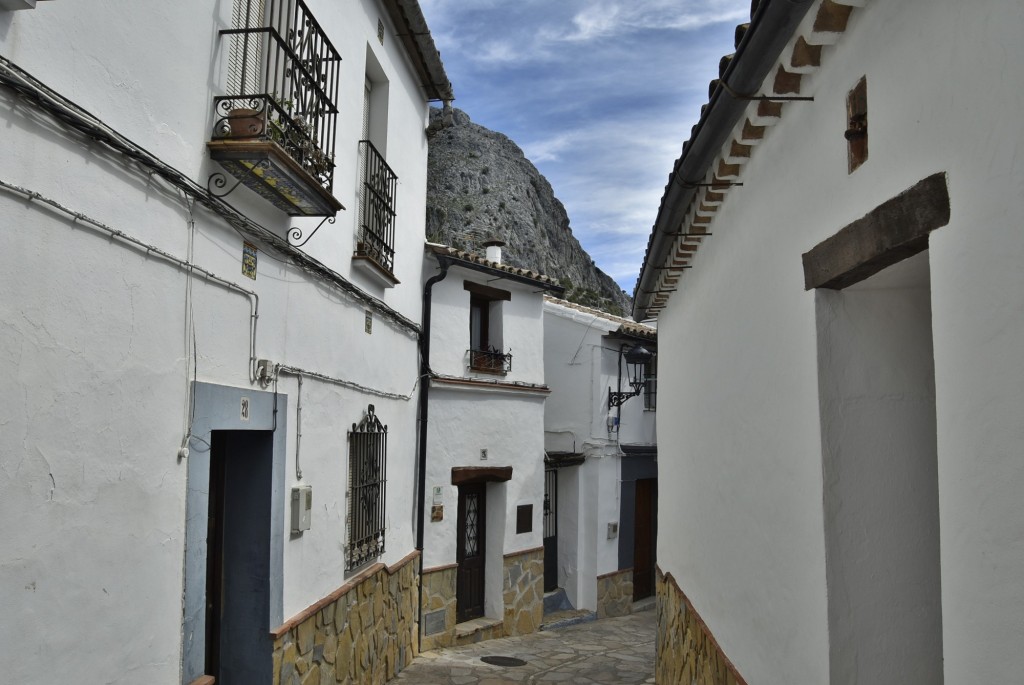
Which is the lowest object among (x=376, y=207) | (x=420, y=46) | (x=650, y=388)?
(x=650, y=388)

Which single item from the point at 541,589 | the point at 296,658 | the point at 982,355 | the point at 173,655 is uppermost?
the point at 982,355

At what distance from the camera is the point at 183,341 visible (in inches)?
172

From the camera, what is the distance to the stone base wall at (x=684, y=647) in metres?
5.60

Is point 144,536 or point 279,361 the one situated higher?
point 279,361

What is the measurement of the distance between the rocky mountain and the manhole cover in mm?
27983

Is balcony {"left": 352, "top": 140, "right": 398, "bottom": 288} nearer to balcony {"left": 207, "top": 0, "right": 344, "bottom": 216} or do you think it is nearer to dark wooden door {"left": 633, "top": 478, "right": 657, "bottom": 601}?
balcony {"left": 207, "top": 0, "right": 344, "bottom": 216}

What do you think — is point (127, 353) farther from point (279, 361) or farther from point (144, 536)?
point (279, 361)

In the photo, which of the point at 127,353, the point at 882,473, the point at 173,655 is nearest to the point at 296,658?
the point at 173,655

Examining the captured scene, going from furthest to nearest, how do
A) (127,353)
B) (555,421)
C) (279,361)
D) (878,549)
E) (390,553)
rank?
(555,421)
(390,553)
(279,361)
(127,353)
(878,549)

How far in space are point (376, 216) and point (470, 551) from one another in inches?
247

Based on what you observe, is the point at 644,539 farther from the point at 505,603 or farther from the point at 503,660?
the point at 503,660

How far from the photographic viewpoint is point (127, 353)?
151 inches

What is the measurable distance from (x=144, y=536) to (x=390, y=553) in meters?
5.27

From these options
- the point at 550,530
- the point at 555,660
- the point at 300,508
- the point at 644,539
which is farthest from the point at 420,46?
the point at 644,539
